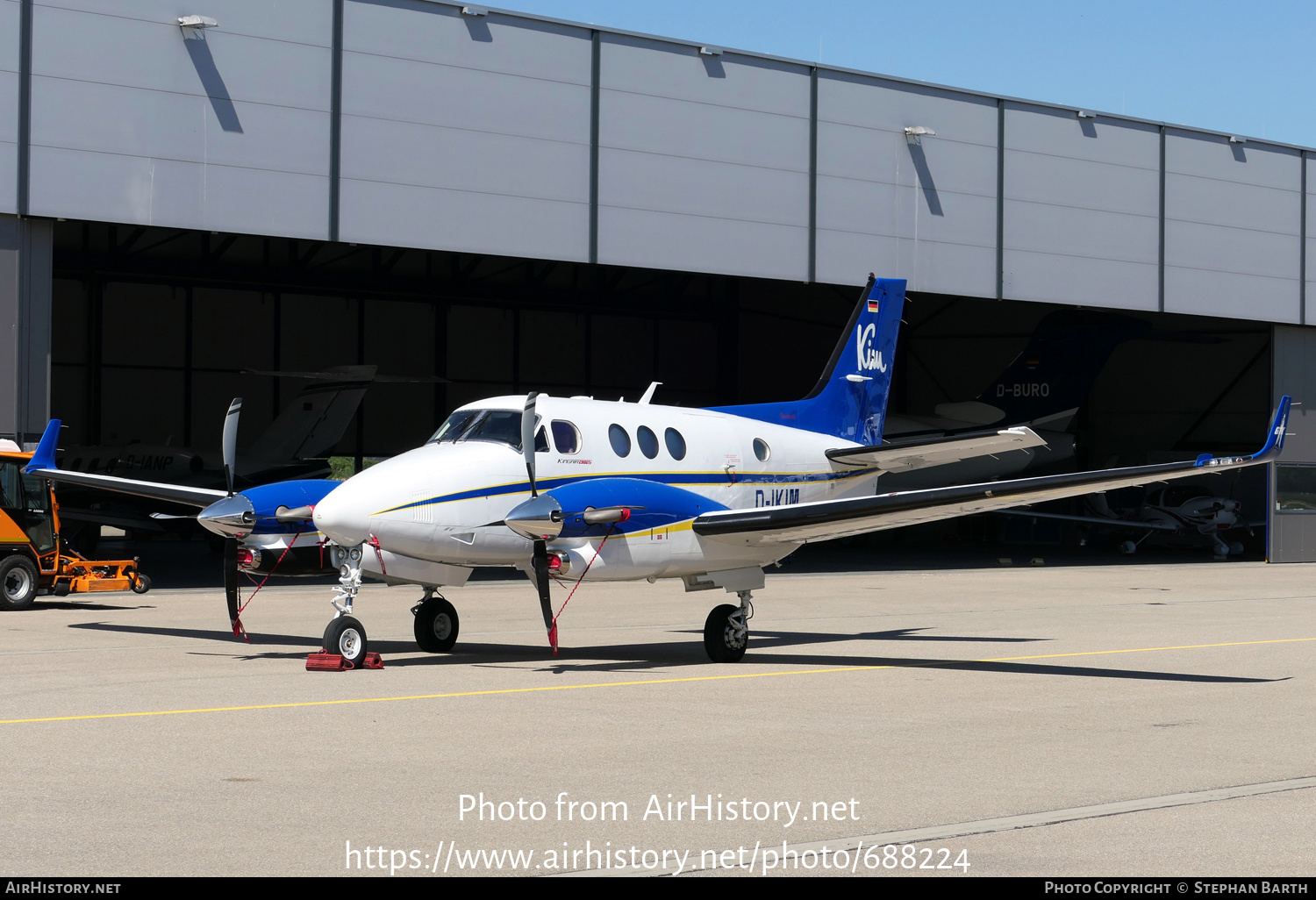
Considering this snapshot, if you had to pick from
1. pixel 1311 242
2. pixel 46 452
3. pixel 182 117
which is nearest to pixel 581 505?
pixel 46 452

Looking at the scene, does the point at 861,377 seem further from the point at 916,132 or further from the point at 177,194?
the point at 916,132

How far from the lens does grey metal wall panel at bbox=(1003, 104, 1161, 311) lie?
111 ft

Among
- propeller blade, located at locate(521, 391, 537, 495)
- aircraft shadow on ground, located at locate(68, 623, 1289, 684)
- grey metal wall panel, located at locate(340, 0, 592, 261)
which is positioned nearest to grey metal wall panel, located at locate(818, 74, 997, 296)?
grey metal wall panel, located at locate(340, 0, 592, 261)

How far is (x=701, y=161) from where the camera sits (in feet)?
97.6

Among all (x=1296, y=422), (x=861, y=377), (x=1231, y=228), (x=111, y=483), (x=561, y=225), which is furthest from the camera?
(x=1296, y=422)

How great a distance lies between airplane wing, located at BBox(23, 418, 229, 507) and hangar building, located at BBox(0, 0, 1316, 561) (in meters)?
5.62

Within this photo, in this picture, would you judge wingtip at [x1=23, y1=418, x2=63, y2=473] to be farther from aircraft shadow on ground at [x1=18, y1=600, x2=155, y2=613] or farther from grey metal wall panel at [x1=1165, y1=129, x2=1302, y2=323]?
grey metal wall panel at [x1=1165, y1=129, x2=1302, y2=323]

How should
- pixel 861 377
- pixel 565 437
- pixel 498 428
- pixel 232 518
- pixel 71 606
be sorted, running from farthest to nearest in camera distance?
pixel 71 606 < pixel 861 377 < pixel 565 437 < pixel 498 428 < pixel 232 518

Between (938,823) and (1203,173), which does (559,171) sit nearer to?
(1203,173)

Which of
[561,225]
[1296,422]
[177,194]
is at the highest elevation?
[561,225]

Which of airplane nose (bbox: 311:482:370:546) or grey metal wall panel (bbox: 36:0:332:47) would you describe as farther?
grey metal wall panel (bbox: 36:0:332:47)

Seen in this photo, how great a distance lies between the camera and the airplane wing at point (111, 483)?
16609mm

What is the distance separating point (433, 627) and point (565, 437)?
114 inches
